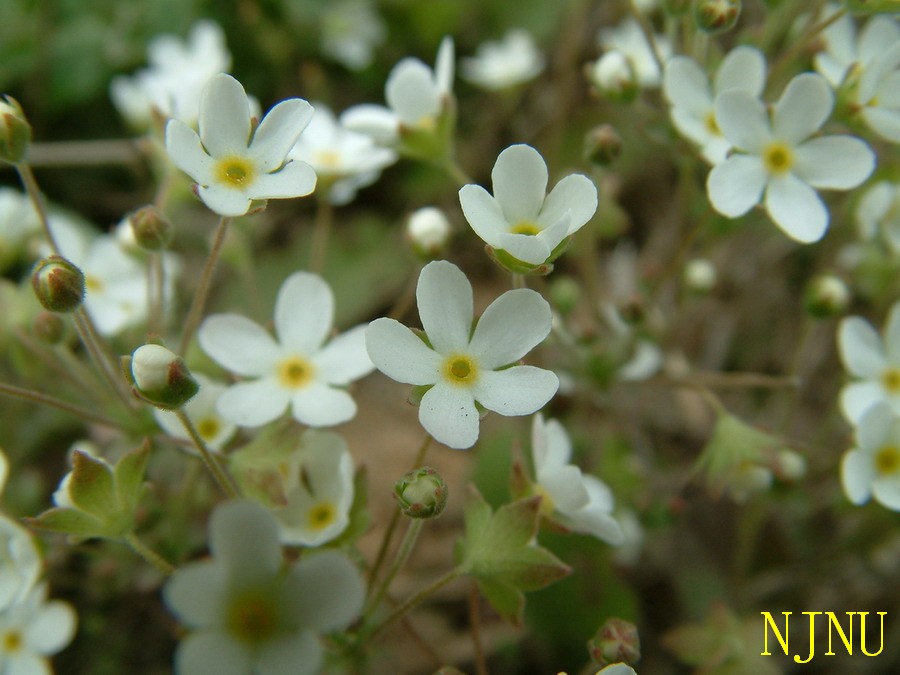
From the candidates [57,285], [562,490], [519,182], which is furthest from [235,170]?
[562,490]

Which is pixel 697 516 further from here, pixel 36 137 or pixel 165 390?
pixel 36 137

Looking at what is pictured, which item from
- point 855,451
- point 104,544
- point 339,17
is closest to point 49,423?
point 104,544

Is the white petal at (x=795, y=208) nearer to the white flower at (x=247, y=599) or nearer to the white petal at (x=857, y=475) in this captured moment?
the white petal at (x=857, y=475)

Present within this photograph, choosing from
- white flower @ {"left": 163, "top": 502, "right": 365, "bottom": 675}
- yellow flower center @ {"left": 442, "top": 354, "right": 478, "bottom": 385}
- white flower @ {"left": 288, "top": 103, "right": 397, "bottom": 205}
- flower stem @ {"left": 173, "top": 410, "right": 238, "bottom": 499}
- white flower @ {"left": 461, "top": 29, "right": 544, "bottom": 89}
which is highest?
white flower @ {"left": 461, "top": 29, "right": 544, "bottom": 89}

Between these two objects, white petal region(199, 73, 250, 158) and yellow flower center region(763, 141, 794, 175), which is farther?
yellow flower center region(763, 141, 794, 175)

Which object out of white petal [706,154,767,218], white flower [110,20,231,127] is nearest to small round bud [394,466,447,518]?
white petal [706,154,767,218]

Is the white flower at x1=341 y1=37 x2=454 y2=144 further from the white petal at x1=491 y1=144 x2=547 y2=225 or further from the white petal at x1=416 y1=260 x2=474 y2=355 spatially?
the white petal at x1=416 y1=260 x2=474 y2=355
